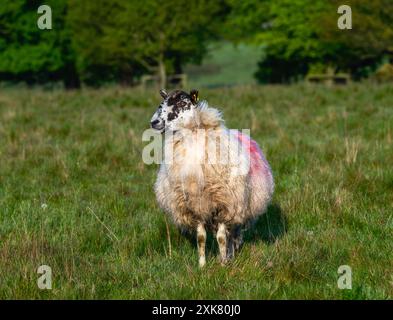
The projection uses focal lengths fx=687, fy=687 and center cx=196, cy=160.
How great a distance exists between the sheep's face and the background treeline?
110ft

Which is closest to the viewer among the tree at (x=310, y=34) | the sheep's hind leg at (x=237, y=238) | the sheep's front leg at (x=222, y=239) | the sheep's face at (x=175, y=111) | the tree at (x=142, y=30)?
the sheep's face at (x=175, y=111)

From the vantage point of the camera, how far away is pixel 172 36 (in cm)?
4150

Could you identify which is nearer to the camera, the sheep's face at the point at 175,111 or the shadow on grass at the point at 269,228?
the sheep's face at the point at 175,111

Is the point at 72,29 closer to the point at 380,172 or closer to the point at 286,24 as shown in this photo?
the point at 286,24

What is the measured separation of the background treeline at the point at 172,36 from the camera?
40.1m

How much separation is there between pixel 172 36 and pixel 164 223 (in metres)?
35.1

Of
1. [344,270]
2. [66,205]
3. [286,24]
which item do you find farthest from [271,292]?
[286,24]

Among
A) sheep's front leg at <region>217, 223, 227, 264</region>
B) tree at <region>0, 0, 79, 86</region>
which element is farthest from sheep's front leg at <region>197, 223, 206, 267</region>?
tree at <region>0, 0, 79, 86</region>

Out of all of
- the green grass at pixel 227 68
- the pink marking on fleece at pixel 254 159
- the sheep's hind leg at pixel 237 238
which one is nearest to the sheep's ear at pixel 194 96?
the pink marking on fleece at pixel 254 159

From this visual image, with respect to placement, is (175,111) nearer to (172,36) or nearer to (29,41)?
(172,36)

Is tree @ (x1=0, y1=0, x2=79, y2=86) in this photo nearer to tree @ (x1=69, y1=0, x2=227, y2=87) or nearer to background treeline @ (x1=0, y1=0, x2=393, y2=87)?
background treeline @ (x1=0, y1=0, x2=393, y2=87)

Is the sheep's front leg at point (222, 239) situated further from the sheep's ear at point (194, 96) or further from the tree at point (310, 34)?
the tree at point (310, 34)

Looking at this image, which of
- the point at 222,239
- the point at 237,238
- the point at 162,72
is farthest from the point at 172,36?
the point at 222,239

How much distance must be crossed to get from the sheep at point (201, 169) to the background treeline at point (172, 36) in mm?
33375
